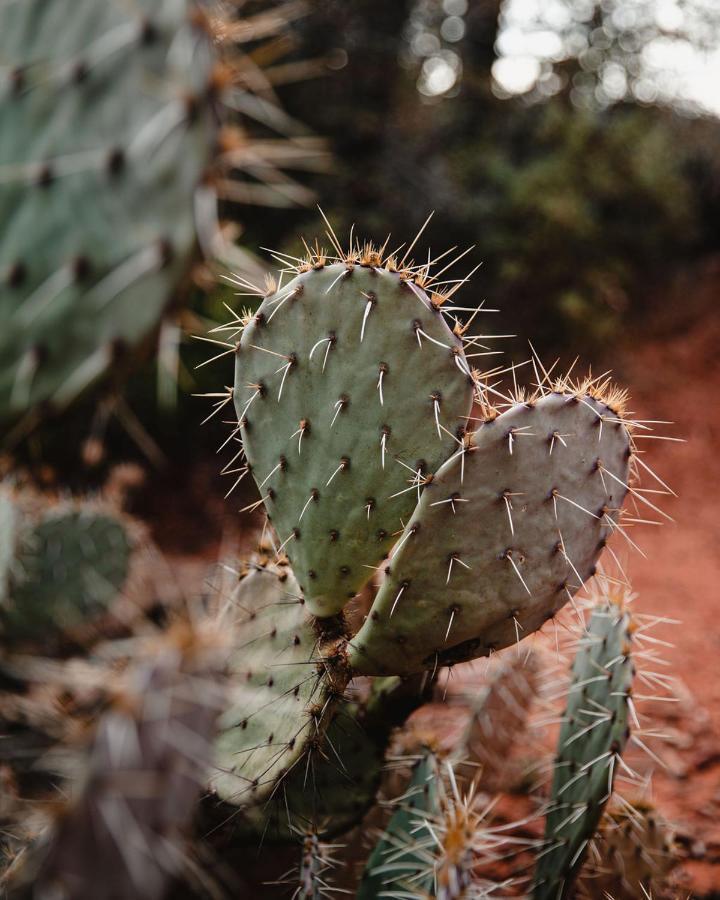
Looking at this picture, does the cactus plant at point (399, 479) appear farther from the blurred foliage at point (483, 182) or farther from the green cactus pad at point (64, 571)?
the blurred foliage at point (483, 182)

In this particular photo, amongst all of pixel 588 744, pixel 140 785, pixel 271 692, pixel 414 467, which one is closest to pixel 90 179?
pixel 414 467

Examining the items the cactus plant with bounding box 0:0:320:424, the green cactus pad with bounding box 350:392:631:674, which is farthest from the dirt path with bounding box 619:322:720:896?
the cactus plant with bounding box 0:0:320:424

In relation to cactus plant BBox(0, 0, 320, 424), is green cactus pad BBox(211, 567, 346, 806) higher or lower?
lower

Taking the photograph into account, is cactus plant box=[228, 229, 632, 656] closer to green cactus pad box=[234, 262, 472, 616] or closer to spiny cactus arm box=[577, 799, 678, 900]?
green cactus pad box=[234, 262, 472, 616]

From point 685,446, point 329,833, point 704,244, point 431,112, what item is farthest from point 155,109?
point 704,244

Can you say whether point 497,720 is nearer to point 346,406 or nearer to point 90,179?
point 346,406

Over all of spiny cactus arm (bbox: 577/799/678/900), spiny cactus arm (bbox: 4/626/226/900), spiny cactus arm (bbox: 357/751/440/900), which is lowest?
spiny cactus arm (bbox: 577/799/678/900)

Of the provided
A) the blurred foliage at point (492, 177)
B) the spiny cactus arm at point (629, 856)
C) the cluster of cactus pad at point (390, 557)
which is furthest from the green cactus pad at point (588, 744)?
the blurred foliage at point (492, 177)
